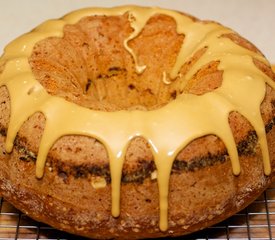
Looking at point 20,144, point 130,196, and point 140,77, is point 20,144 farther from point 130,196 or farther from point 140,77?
point 140,77

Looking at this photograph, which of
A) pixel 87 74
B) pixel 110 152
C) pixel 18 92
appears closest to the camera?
pixel 110 152

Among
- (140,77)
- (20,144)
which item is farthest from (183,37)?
(20,144)

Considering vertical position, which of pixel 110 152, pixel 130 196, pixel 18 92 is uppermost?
pixel 18 92

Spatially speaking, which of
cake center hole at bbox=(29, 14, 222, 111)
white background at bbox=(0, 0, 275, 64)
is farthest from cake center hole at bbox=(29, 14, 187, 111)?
white background at bbox=(0, 0, 275, 64)

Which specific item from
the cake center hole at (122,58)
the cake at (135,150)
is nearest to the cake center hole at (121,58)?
A: the cake center hole at (122,58)

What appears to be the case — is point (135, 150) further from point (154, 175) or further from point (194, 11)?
point (194, 11)

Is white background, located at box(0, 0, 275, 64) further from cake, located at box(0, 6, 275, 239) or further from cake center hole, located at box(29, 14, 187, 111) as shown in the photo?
cake, located at box(0, 6, 275, 239)
